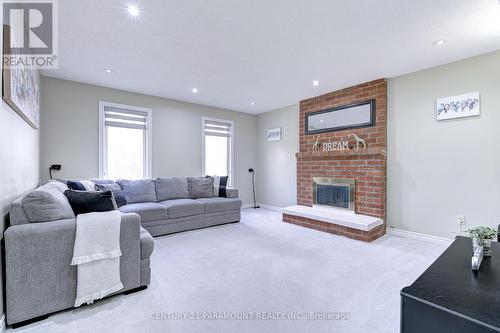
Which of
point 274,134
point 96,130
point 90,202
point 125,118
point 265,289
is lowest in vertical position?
point 265,289

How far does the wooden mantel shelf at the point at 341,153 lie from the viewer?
366cm

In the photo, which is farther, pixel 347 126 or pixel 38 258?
pixel 347 126

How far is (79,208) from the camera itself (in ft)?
6.70

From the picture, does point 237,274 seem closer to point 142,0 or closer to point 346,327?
point 346,327

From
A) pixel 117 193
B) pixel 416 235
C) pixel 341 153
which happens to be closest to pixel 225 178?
pixel 117 193

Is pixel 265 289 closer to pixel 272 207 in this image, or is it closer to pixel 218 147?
pixel 272 207

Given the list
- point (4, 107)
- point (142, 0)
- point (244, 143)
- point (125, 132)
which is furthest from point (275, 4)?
point (244, 143)

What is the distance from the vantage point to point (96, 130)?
4012 millimetres

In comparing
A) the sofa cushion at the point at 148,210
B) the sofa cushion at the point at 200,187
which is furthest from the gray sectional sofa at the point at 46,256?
the sofa cushion at the point at 200,187

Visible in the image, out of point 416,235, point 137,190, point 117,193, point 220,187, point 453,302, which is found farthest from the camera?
point 220,187

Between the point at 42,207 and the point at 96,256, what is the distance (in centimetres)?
55

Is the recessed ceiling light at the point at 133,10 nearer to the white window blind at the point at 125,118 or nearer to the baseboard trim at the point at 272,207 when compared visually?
the white window blind at the point at 125,118

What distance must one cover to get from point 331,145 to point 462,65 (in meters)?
2.07

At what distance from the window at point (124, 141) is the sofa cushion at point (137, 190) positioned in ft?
1.55
